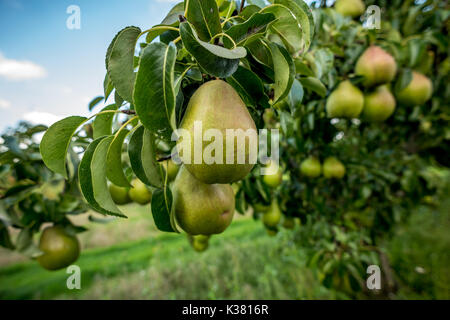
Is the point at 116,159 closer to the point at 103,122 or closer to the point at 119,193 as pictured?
the point at 103,122

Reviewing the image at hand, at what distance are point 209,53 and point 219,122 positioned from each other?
88 mm

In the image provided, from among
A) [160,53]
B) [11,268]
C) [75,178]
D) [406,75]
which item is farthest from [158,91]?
[11,268]

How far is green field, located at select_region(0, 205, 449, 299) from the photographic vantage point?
2.17 meters

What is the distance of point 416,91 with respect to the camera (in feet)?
4.02

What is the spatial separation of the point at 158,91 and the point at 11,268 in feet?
13.3

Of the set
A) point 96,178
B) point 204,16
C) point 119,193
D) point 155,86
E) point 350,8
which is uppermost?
point 350,8

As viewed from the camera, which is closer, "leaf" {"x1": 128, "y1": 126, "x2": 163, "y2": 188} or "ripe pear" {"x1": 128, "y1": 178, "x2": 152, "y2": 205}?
"leaf" {"x1": 128, "y1": 126, "x2": 163, "y2": 188}

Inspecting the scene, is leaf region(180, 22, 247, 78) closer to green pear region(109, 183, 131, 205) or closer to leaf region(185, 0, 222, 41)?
leaf region(185, 0, 222, 41)

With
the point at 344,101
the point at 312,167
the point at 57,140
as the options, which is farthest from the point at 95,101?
the point at 312,167

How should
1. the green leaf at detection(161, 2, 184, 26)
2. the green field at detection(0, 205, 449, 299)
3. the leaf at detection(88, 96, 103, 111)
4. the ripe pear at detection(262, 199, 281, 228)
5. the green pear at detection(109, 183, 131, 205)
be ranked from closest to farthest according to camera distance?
the green leaf at detection(161, 2, 184, 26), the leaf at detection(88, 96, 103, 111), the green pear at detection(109, 183, 131, 205), the ripe pear at detection(262, 199, 281, 228), the green field at detection(0, 205, 449, 299)

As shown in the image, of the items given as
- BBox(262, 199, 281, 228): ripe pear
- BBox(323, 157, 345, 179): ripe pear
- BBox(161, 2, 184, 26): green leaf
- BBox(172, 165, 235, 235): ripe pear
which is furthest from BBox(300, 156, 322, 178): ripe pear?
BBox(161, 2, 184, 26): green leaf

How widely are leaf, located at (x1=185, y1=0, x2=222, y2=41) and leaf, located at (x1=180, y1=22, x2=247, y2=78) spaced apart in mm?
51

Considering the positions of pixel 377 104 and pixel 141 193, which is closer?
pixel 141 193
